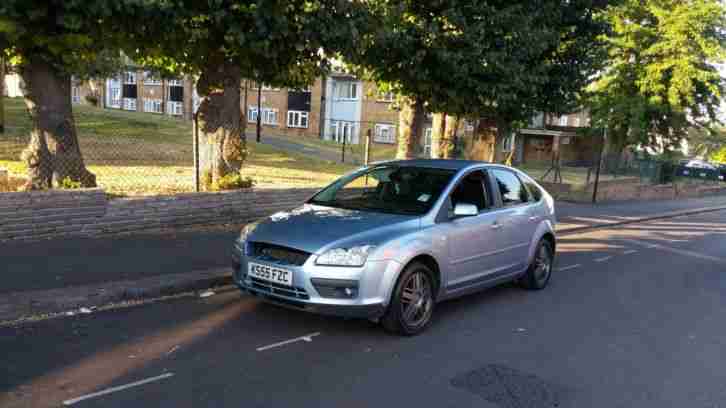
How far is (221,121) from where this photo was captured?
10.6 meters

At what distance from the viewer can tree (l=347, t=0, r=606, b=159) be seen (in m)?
11.5

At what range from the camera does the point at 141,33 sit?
868 cm

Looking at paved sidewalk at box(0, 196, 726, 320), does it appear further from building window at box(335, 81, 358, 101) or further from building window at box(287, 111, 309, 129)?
building window at box(287, 111, 309, 129)

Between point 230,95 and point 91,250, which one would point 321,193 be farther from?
point 230,95

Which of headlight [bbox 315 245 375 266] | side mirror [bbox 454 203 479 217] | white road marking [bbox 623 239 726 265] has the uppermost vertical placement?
side mirror [bbox 454 203 479 217]

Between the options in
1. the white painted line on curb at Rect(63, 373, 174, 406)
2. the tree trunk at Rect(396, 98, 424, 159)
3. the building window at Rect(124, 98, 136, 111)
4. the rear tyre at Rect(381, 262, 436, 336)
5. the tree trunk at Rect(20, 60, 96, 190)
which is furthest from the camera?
the building window at Rect(124, 98, 136, 111)

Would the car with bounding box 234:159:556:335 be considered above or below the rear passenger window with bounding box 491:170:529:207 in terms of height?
below

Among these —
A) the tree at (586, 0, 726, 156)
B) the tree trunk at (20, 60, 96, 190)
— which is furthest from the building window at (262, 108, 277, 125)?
the tree trunk at (20, 60, 96, 190)

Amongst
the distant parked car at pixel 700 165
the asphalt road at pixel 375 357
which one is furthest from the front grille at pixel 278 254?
the distant parked car at pixel 700 165

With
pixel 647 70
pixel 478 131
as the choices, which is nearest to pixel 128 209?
pixel 478 131

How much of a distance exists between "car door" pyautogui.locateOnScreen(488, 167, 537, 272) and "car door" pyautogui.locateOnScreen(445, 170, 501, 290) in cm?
18

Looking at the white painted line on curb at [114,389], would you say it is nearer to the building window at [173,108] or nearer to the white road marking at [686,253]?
the white road marking at [686,253]

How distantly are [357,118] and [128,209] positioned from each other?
123ft

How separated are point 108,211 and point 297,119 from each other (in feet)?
136
